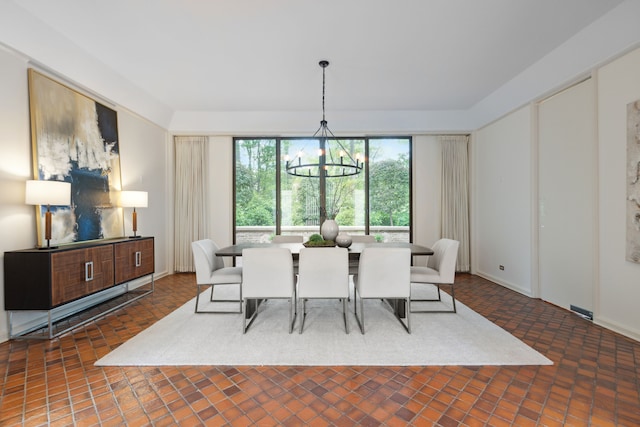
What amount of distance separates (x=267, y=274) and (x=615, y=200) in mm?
3381

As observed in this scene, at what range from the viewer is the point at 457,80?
3.87 metres

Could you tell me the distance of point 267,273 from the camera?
8.65 feet

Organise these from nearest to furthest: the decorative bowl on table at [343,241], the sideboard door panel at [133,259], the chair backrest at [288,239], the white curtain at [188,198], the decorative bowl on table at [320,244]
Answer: the decorative bowl on table at [320,244] < the decorative bowl on table at [343,241] < the sideboard door panel at [133,259] < the chair backrest at [288,239] < the white curtain at [188,198]

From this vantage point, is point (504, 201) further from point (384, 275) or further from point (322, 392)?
point (322, 392)

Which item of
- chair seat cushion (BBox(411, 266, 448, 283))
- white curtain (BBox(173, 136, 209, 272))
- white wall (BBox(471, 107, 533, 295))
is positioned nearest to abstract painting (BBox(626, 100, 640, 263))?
white wall (BBox(471, 107, 533, 295))

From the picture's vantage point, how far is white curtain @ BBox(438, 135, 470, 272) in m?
5.25

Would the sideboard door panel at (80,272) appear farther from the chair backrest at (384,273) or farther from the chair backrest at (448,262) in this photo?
the chair backrest at (448,262)

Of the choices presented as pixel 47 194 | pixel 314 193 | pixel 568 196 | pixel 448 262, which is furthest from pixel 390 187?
pixel 47 194

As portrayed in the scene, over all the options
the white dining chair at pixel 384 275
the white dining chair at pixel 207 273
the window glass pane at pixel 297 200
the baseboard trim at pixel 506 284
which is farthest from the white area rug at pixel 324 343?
the window glass pane at pixel 297 200

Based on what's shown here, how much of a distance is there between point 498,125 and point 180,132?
552 centimetres

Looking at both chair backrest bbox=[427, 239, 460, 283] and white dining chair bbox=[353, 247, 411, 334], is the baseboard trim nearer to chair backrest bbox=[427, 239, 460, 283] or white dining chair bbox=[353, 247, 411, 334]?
chair backrest bbox=[427, 239, 460, 283]

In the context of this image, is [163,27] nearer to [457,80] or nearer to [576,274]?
[457,80]

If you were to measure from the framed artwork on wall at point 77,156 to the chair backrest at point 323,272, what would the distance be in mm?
2617

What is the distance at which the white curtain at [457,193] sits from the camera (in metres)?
5.25
